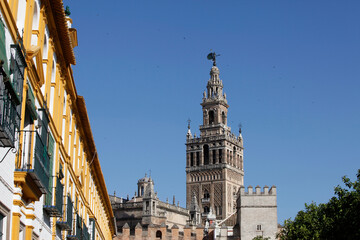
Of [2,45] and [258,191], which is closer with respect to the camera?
[2,45]

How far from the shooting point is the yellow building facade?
11742mm

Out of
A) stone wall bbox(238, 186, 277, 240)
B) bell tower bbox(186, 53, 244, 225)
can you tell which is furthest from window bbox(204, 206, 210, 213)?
stone wall bbox(238, 186, 277, 240)

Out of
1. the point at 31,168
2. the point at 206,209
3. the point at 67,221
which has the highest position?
the point at 206,209

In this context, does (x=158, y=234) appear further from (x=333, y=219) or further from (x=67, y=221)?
(x=67, y=221)

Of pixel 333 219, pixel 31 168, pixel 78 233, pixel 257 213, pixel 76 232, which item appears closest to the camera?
pixel 31 168

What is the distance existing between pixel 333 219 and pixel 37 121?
34.0m

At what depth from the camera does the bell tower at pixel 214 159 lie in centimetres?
12962

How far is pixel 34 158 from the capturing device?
13781 mm

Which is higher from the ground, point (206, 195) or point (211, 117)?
point (211, 117)

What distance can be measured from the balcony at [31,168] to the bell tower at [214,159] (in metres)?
114

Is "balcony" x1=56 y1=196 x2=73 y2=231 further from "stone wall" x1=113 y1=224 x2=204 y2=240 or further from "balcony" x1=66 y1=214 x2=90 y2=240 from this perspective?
"stone wall" x1=113 y1=224 x2=204 y2=240

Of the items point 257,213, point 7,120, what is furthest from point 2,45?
point 257,213

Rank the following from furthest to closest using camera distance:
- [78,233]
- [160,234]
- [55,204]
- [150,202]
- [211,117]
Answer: [211,117] → [150,202] → [160,234] → [78,233] → [55,204]

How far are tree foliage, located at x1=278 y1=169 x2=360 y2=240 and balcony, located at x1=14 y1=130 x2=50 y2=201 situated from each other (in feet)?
84.9
